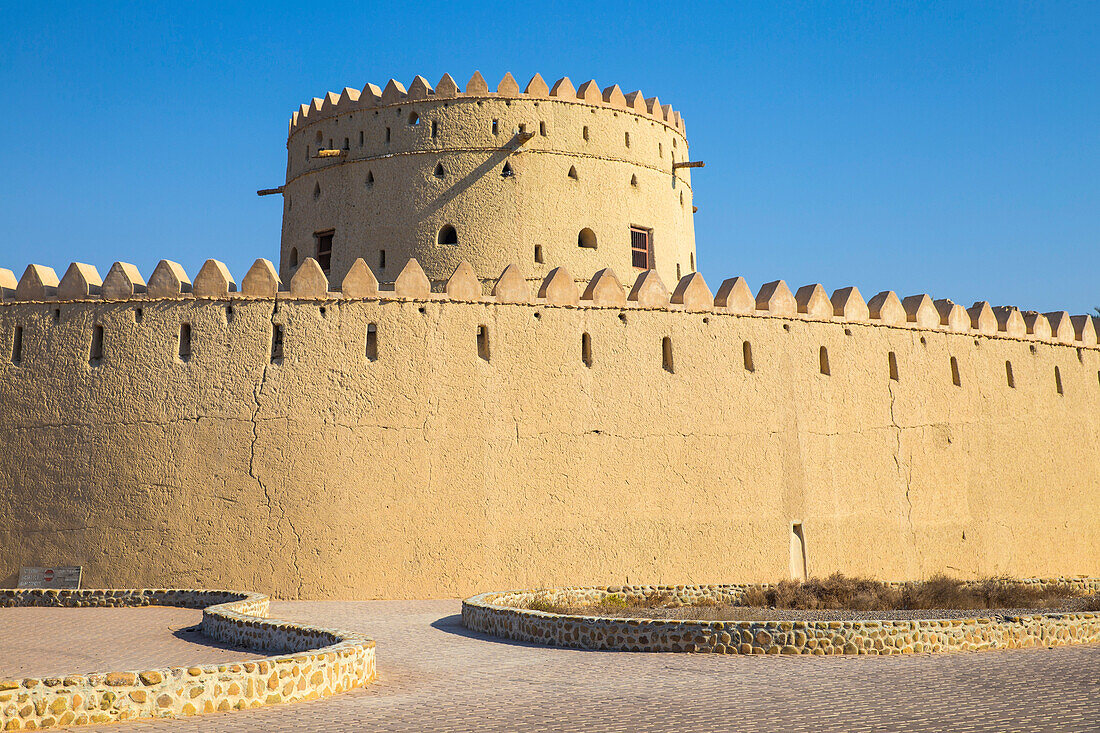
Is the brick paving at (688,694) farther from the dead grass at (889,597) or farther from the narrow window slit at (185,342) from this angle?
the narrow window slit at (185,342)

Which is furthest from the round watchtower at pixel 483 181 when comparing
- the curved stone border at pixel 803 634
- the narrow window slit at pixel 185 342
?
the curved stone border at pixel 803 634

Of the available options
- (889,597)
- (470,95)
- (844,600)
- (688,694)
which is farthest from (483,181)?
(688,694)

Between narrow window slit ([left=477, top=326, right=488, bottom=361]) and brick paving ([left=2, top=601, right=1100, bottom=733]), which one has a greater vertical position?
narrow window slit ([left=477, top=326, right=488, bottom=361])

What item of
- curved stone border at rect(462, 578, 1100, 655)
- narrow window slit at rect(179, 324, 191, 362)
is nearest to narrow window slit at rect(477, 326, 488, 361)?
narrow window slit at rect(179, 324, 191, 362)

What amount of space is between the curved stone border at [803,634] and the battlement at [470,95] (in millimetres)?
10986

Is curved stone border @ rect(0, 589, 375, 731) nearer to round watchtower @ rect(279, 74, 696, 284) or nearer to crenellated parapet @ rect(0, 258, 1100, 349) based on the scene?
crenellated parapet @ rect(0, 258, 1100, 349)

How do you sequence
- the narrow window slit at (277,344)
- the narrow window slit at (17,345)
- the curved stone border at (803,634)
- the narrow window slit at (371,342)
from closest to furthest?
the curved stone border at (803,634), the narrow window slit at (277,344), the narrow window slit at (371,342), the narrow window slit at (17,345)

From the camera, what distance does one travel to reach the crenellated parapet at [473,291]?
12922 millimetres

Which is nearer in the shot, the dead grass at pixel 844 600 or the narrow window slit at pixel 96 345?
the dead grass at pixel 844 600

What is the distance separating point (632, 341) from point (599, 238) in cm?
448

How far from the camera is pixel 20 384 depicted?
12.9 metres

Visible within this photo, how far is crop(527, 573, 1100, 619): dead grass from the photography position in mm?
11148

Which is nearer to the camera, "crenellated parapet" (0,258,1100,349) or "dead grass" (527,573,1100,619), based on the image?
"dead grass" (527,573,1100,619)

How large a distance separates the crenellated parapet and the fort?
4 centimetres
